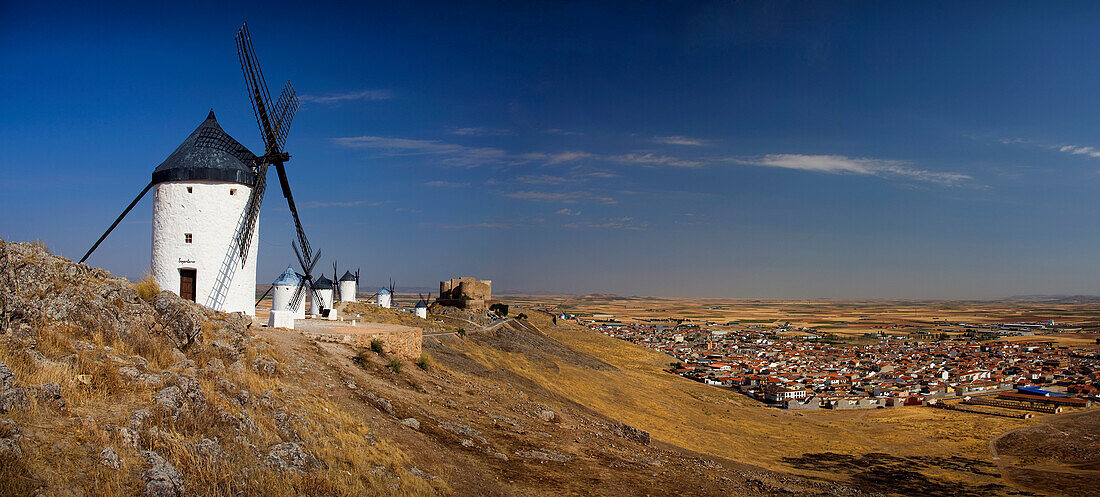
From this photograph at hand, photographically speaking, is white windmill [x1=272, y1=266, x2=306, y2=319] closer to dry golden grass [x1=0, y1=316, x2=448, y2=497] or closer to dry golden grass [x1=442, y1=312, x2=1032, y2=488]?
dry golden grass [x1=442, y1=312, x2=1032, y2=488]

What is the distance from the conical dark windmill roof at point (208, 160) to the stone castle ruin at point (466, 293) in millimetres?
31239

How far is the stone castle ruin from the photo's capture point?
49.4 meters

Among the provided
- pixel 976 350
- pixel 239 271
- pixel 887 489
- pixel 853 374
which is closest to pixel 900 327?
pixel 976 350

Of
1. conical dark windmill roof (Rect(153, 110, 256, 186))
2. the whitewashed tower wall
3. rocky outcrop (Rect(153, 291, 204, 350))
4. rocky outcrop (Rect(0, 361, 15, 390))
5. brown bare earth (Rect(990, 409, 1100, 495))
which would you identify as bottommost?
brown bare earth (Rect(990, 409, 1100, 495))

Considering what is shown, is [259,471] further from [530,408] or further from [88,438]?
[530,408]

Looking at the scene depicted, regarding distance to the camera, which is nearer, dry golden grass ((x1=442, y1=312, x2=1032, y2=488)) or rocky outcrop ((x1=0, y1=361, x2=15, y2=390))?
rocky outcrop ((x1=0, y1=361, x2=15, y2=390))

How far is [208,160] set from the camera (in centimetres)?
1717

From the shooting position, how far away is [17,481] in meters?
5.06

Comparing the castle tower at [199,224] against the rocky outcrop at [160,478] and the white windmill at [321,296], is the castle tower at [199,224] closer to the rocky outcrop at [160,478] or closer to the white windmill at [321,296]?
the white windmill at [321,296]

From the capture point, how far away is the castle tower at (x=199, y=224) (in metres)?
16.9

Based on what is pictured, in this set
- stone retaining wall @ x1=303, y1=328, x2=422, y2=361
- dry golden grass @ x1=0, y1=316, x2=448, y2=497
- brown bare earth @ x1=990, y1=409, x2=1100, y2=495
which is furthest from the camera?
brown bare earth @ x1=990, y1=409, x2=1100, y2=495

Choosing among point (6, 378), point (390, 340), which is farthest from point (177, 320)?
point (390, 340)

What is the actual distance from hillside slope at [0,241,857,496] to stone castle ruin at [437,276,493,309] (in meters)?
34.2

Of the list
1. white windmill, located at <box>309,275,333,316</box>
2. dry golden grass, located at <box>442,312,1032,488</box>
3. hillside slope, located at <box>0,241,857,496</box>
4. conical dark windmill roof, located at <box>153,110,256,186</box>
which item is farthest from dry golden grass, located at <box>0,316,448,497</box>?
white windmill, located at <box>309,275,333,316</box>
